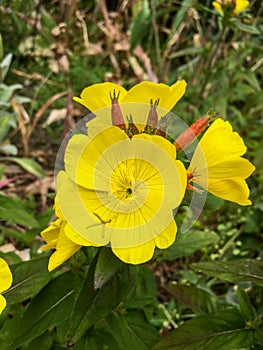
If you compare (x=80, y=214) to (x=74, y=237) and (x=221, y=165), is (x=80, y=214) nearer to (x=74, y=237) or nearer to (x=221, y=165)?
(x=74, y=237)

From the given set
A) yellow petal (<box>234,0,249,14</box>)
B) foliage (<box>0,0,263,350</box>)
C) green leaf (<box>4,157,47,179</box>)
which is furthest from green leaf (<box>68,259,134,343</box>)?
yellow petal (<box>234,0,249,14</box>)

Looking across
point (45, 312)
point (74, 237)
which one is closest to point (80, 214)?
point (74, 237)

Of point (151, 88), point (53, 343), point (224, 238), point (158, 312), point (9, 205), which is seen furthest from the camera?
point (224, 238)

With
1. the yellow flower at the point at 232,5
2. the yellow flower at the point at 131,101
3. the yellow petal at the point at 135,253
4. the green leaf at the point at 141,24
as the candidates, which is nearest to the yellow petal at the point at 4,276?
the yellow petal at the point at 135,253

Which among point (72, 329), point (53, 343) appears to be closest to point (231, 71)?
point (53, 343)

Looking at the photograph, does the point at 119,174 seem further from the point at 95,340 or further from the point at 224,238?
the point at 224,238

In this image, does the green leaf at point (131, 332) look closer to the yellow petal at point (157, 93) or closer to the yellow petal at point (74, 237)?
the yellow petal at point (74, 237)

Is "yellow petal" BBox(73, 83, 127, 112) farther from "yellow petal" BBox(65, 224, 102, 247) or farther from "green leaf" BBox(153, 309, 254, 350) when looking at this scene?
"green leaf" BBox(153, 309, 254, 350)
